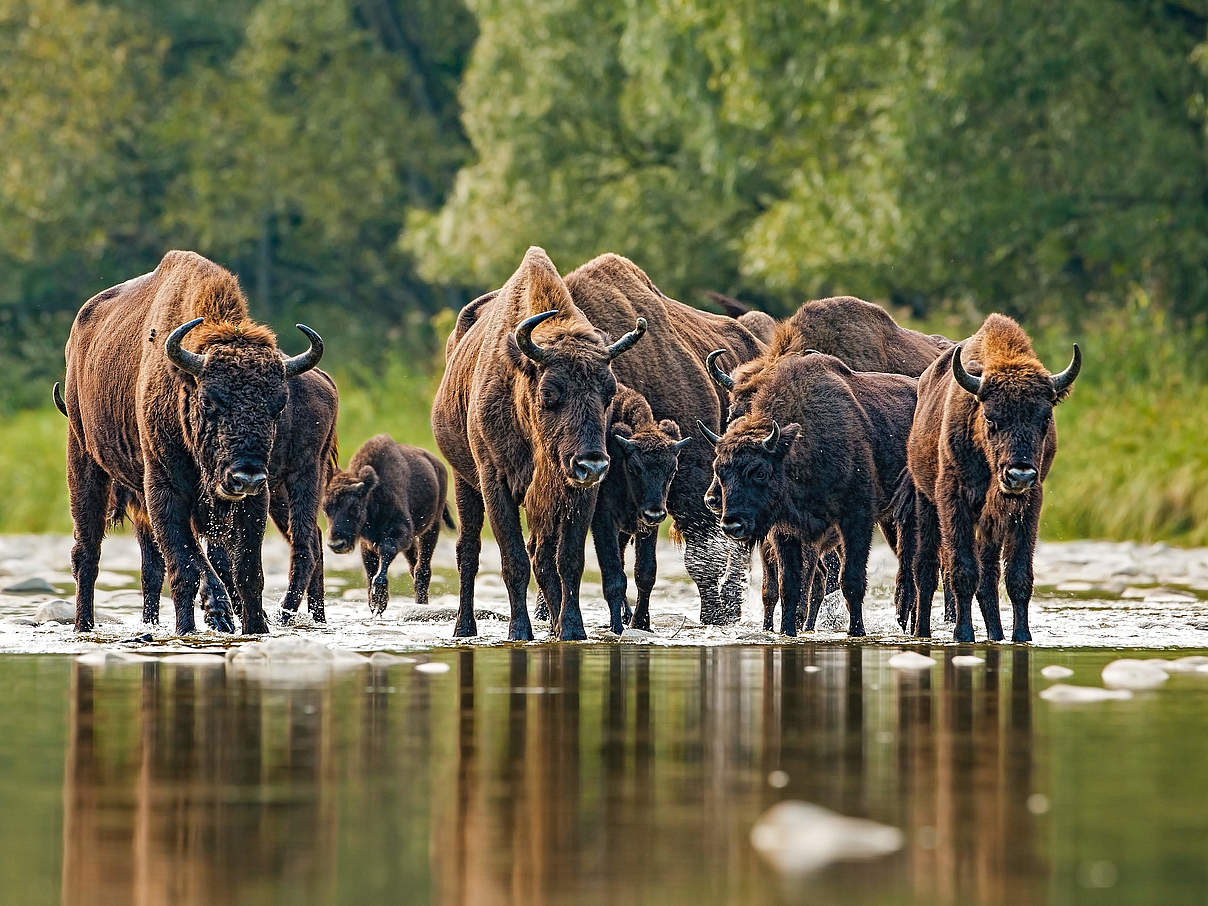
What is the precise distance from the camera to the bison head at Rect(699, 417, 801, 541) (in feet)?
40.7

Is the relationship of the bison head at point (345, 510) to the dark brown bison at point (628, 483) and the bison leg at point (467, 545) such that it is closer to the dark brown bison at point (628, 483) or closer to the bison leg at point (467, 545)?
the bison leg at point (467, 545)

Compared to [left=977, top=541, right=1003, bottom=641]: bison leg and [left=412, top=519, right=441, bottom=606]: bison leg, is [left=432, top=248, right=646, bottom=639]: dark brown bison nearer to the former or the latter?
[left=977, top=541, right=1003, bottom=641]: bison leg

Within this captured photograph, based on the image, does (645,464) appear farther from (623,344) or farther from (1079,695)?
(1079,695)

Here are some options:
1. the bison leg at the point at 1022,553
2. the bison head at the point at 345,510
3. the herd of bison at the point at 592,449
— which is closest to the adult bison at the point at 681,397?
the herd of bison at the point at 592,449

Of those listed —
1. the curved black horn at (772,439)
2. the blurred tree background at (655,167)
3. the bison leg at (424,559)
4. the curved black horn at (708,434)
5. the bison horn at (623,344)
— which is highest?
the blurred tree background at (655,167)

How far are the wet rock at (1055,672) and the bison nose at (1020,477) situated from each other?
1608 mm

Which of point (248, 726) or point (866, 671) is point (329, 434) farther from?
point (248, 726)

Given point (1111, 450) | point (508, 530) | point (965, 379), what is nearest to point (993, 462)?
point (965, 379)

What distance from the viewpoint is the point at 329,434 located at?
49.0ft

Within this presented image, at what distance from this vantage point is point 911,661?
32.6ft

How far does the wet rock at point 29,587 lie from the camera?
671 inches

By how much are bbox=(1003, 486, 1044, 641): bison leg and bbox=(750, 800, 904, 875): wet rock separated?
20.2 feet

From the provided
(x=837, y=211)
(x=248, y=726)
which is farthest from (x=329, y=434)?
(x=837, y=211)

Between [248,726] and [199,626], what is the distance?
6.86 meters
